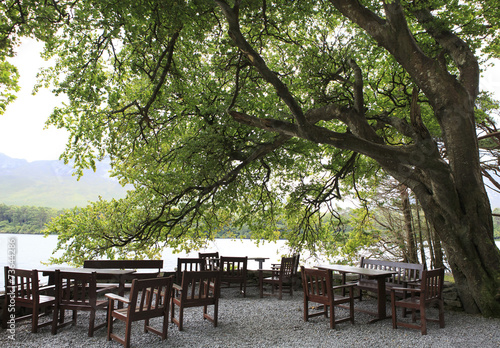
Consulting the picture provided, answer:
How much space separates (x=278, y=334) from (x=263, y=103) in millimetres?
5215

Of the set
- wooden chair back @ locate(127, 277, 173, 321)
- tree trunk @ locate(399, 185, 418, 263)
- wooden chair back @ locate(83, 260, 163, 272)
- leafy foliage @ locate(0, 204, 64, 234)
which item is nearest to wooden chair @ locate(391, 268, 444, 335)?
wooden chair back @ locate(127, 277, 173, 321)

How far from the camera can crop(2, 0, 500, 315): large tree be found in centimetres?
525

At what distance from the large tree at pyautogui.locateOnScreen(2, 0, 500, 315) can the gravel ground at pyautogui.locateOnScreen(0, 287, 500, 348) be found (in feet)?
3.69

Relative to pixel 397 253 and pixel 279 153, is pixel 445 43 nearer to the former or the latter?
pixel 279 153

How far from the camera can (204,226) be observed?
8406 millimetres

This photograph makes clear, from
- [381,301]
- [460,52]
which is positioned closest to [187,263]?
[381,301]

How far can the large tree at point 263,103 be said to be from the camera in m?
5.25

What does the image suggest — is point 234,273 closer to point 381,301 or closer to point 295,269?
point 295,269

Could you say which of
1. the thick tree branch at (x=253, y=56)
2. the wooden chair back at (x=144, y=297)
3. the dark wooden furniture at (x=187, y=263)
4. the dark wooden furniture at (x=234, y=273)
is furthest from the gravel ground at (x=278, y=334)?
the thick tree branch at (x=253, y=56)

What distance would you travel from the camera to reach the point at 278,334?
4.64m

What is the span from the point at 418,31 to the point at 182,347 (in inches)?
310

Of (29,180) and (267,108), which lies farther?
(29,180)

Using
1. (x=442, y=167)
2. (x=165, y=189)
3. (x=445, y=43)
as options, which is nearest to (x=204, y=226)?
(x=165, y=189)

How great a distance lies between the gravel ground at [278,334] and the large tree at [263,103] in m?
1.12
